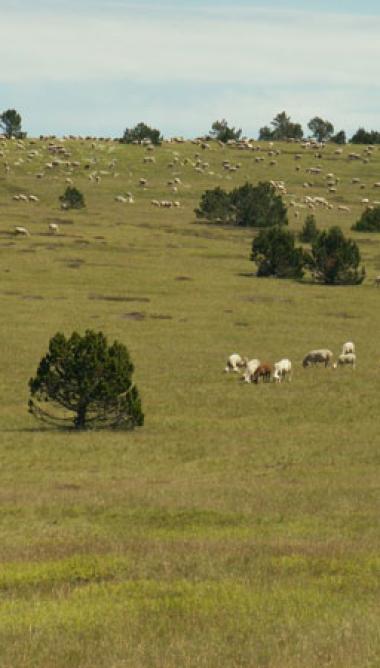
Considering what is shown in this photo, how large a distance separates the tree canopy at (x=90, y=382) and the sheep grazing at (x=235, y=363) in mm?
10340

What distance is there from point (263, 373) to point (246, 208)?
2480 inches

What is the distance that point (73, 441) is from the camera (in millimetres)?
32438

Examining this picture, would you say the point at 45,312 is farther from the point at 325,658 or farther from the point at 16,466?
the point at 325,658

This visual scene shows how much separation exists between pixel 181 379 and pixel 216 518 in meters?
22.3

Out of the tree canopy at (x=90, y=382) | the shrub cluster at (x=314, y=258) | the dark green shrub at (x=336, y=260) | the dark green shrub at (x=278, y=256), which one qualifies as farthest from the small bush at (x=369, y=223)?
the tree canopy at (x=90, y=382)

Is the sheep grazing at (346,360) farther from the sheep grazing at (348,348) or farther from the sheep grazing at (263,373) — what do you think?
the sheep grazing at (263,373)

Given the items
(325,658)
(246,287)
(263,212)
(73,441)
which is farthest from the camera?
(263,212)

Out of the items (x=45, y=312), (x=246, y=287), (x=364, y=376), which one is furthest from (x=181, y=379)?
(x=246, y=287)

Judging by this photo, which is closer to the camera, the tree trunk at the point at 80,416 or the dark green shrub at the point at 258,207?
the tree trunk at the point at 80,416

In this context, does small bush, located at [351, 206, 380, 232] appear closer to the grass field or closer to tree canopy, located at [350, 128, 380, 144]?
the grass field

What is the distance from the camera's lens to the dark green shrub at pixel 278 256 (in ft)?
252

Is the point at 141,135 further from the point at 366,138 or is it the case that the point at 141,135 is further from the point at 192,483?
the point at 192,483

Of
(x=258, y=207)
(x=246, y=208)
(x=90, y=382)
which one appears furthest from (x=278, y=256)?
(x=90, y=382)

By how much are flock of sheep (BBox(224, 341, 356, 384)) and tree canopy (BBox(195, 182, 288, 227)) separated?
176ft
